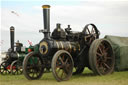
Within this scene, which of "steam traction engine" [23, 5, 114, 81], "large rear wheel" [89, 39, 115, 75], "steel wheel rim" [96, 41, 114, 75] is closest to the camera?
"steam traction engine" [23, 5, 114, 81]

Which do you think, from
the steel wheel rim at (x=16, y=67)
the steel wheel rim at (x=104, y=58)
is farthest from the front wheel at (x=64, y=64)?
the steel wheel rim at (x=16, y=67)

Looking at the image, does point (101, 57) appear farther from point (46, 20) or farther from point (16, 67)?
point (16, 67)

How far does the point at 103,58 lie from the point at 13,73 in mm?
5109

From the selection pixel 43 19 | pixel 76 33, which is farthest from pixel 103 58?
pixel 43 19

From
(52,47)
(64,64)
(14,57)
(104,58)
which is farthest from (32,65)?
(14,57)

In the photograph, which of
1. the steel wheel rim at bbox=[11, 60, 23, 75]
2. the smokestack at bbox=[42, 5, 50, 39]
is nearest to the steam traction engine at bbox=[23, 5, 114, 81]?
the smokestack at bbox=[42, 5, 50, 39]

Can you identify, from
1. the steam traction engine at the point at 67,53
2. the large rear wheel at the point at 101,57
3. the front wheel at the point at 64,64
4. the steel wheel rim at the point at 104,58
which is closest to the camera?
the front wheel at the point at 64,64

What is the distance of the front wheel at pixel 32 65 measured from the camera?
848 cm

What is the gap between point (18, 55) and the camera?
505 inches

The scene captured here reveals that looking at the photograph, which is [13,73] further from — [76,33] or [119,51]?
[119,51]

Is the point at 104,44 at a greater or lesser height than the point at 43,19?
lesser

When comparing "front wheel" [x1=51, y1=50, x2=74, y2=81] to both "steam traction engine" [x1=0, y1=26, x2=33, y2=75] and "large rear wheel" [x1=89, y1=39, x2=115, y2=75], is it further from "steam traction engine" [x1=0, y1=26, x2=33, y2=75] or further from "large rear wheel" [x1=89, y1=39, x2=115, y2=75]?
"steam traction engine" [x1=0, y1=26, x2=33, y2=75]

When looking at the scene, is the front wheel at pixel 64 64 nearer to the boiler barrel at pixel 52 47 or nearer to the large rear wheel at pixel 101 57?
the boiler barrel at pixel 52 47

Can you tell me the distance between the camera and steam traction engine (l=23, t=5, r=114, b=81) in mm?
8234
